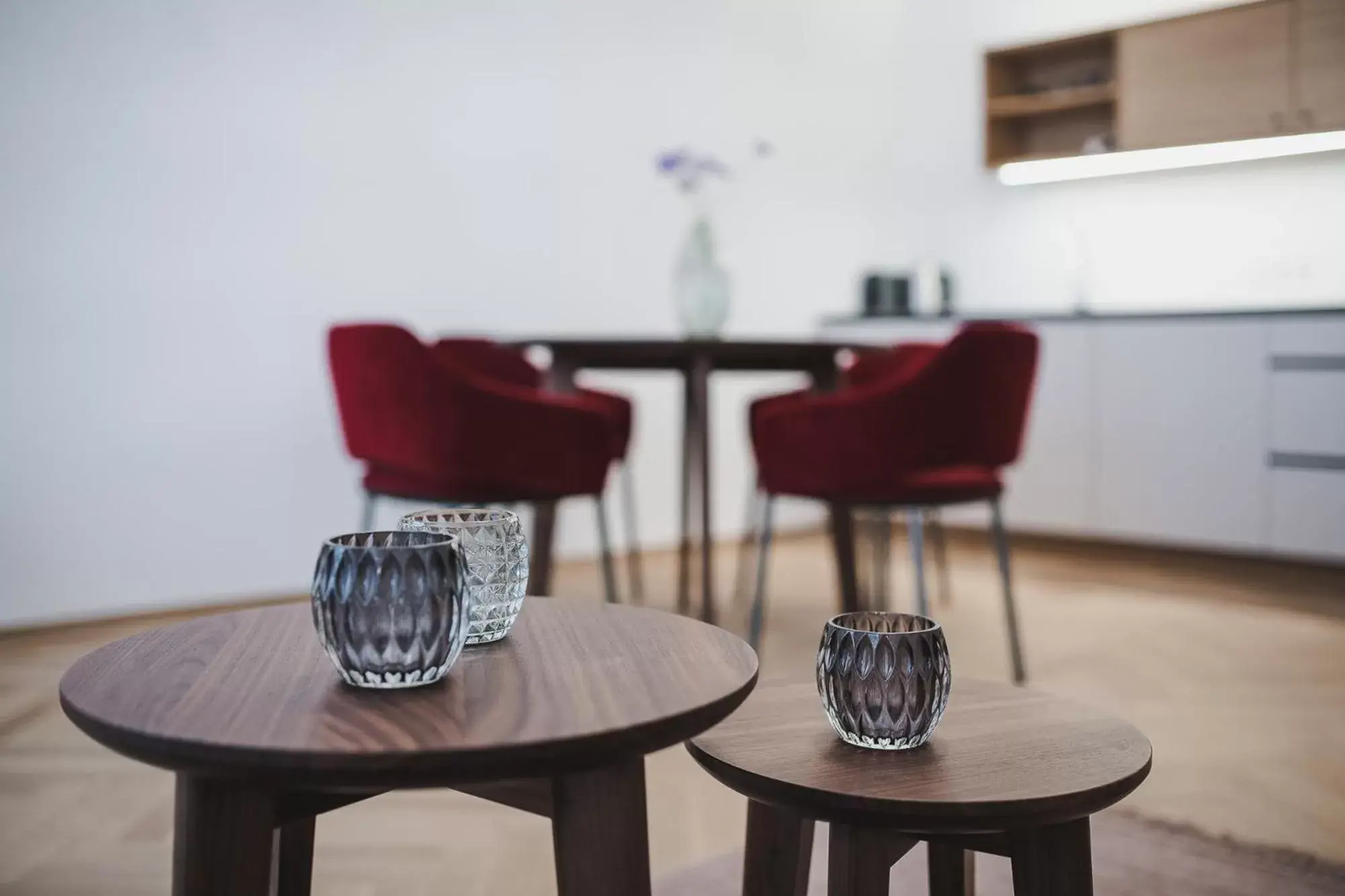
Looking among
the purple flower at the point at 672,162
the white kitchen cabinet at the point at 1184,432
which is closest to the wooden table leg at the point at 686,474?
the purple flower at the point at 672,162

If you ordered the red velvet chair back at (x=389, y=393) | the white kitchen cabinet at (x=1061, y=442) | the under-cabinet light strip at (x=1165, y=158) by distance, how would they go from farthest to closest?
the white kitchen cabinet at (x=1061, y=442)
the under-cabinet light strip at (x=1165, y=158)
the red velvet chair back at (x=389, y=393)

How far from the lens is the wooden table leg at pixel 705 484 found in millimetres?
2861

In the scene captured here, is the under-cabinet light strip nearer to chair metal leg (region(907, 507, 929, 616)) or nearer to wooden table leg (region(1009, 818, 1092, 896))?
chair metal leg (region(907, 507, 929, 616))

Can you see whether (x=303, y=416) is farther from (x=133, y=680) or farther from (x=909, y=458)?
(x=133, y=680)

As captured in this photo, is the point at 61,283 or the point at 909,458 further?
the point at 61,283

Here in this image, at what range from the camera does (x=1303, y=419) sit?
378 centimetres

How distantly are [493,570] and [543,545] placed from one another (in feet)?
6.66

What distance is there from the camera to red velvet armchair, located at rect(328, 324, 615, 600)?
8.63 feet

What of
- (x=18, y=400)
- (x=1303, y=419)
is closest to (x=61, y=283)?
(x=18, y=400)

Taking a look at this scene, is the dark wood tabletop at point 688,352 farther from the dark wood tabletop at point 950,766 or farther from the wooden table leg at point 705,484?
the dark wood tabletop at point 950,766

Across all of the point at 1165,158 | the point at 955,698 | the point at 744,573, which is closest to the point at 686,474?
the point at 744,573

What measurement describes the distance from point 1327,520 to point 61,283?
3.82m

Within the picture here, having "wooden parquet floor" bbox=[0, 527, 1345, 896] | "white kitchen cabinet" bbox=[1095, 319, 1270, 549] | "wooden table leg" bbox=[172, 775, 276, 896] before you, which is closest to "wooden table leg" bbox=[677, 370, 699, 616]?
"wooden parquet floor" bbox=[0, 527, 1345, 896]

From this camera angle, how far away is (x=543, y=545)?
3010mm
